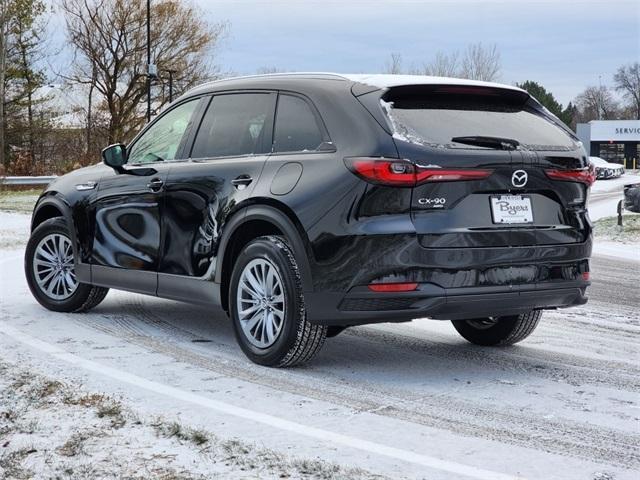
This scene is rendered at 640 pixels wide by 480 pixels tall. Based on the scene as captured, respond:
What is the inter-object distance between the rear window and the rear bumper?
0.84 m

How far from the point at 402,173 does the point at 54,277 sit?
4.03 metres

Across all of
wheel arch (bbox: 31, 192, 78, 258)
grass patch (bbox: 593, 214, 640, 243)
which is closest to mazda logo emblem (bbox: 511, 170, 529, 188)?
wheel arch (bbox: 31, 192, 78, 258)

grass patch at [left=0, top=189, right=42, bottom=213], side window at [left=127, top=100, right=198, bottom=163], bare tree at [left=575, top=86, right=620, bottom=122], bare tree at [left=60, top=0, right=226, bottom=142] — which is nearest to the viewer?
side window at [left=127, top=100, right=198, bottom=163]

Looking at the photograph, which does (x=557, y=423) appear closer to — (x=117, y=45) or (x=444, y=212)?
(x=444, y=212)

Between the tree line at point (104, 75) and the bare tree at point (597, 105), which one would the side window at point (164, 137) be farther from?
the bare tree at point (597, 105)

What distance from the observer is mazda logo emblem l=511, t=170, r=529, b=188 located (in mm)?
5609

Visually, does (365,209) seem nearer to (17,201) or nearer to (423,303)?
(423,303)

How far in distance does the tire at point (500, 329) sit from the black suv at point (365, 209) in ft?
0.04

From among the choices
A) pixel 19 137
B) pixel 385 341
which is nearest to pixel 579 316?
pixel 385 341

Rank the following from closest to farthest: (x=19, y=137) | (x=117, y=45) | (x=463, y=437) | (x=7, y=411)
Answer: (x=463, y=437) → (x=7, y=411) → (x=117, y=45) → (x=19, y=137)

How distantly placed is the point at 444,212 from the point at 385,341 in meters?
1.95

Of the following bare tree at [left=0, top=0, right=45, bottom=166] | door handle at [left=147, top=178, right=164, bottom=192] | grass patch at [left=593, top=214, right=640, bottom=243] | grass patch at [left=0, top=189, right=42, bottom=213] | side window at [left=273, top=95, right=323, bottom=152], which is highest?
bare tree at [left=0, top=0, right=45, bottom=166]

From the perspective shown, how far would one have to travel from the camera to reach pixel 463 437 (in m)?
4.56

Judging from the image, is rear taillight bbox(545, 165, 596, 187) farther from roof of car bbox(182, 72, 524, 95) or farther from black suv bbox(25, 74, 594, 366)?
roof of car bbox(182, 72, 524, 95)
